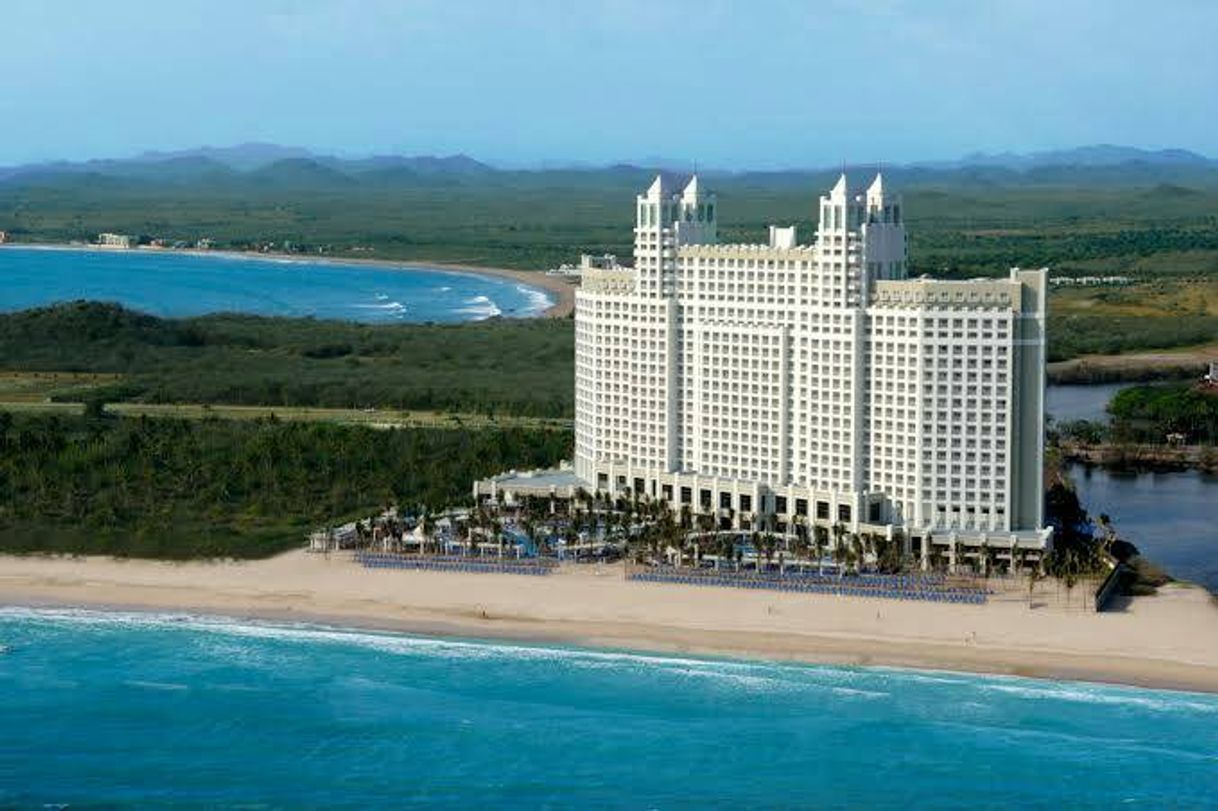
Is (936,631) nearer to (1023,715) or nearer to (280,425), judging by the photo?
(1023,715)

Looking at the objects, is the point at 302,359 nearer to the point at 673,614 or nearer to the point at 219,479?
the point at 219,479

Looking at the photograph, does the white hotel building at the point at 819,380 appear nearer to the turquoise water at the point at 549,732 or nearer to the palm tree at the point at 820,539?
the palm tree at the point at 820,539

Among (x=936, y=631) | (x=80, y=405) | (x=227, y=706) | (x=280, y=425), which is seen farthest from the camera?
(x=80, y=405)

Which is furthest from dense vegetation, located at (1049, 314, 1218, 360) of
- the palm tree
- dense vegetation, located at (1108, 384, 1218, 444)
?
the palm tree

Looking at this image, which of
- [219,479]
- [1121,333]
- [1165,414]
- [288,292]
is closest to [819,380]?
[219,479]

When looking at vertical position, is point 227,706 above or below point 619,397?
below

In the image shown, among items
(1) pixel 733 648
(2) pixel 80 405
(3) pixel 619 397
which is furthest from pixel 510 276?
(1) pixel 733 648
